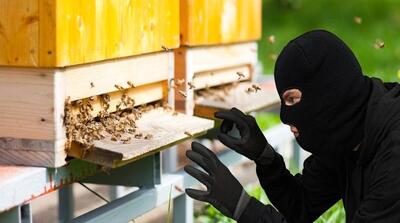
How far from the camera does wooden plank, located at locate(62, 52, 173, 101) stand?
3015mm

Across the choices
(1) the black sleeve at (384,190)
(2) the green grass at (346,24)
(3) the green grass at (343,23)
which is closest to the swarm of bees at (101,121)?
(1) the black sleeve at (384,190)

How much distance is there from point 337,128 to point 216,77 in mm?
1738

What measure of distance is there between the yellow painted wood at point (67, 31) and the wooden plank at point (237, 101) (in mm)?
880

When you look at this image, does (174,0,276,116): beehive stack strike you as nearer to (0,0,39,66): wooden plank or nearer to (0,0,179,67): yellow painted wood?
(0,0,179,67): yellow painted wood

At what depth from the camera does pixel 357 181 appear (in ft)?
9.80

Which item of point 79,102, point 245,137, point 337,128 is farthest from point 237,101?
point 337,128

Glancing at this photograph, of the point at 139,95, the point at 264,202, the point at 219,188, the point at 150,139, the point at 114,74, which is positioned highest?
the point at 114,74

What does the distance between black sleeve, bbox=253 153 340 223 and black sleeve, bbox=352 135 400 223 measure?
0.61 m

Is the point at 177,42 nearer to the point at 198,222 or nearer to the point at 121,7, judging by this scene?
the point at 121,7

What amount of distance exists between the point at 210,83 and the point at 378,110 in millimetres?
1758

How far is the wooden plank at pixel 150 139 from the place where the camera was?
300cm

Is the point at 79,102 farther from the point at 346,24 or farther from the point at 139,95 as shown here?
the point at 346,24

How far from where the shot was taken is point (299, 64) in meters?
2.79

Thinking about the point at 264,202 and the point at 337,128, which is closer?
the point at 337,128
